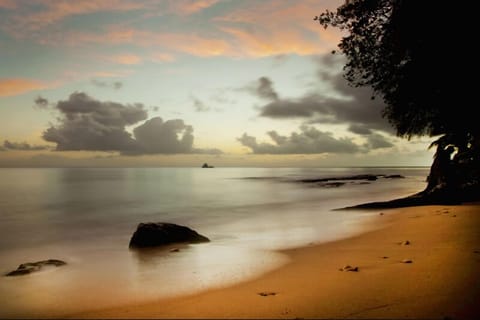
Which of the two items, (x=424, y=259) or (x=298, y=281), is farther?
(x=424, y=259)

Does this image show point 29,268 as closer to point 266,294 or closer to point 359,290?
point 266,294

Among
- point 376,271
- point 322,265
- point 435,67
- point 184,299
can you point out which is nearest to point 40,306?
point 184,299

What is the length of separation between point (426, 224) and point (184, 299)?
11.0 meters

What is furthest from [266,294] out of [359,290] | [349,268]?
[349,268]

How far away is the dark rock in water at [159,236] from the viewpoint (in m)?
14.6

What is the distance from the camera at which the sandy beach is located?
5.82 metres

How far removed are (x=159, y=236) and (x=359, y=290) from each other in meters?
9.44

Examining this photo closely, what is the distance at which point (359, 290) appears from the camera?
680 cm

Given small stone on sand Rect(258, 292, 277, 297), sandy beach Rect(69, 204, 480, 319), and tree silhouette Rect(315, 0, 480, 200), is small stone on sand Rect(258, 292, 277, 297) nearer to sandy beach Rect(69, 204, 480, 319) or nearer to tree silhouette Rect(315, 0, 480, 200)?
sandy beach Rect(69, 204, 480, 319)

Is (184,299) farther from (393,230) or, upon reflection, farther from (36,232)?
(36,232)

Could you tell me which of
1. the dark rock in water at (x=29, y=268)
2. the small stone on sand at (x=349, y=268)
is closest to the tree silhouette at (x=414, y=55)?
the small stone on sand at (x=349, y=268)

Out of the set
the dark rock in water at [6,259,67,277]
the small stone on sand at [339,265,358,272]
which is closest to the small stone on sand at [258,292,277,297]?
the small stone on sand at [339,265,358,272]

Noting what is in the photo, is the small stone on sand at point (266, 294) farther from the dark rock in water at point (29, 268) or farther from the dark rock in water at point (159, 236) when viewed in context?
the dark rock in water at point (159, 236)

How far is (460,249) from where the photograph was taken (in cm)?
948
